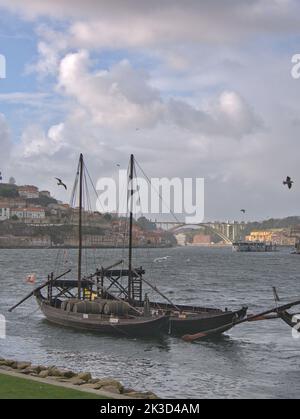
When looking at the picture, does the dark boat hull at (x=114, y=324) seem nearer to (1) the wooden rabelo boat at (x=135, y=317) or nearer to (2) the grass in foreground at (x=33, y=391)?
(1) the wooden rabelo boat at (x=135, y=317)

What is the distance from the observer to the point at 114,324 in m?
44.6

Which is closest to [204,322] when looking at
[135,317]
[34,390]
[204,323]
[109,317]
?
[204,323]

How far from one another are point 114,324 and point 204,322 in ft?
19.6

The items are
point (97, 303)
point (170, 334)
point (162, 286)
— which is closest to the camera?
point (170, 334)

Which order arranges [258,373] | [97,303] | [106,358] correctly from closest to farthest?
[258,373], [106,358], [97,303]

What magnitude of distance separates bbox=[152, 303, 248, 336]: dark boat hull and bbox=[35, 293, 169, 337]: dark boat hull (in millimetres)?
780

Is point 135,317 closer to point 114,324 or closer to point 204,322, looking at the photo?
point 114,324

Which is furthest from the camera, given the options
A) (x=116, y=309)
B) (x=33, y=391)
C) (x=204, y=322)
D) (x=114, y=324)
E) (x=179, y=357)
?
(x=116, y=309)

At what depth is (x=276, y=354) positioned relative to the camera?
38969 mm

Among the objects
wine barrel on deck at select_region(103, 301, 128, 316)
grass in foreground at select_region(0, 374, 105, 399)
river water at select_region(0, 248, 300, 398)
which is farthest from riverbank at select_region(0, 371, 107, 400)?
wine barrel on deck at select_region(103, 301, 128, 316)

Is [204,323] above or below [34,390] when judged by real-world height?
below

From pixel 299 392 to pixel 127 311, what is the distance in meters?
19.7

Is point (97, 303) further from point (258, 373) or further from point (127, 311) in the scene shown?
point (258, 373)
